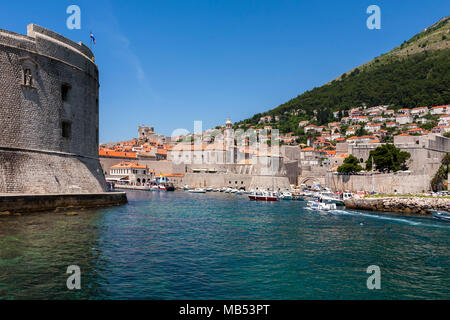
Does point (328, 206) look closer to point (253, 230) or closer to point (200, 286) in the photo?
point (253, 230)

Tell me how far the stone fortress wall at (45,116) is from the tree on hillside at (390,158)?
3686 cm

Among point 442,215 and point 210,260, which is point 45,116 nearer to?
point 210,260

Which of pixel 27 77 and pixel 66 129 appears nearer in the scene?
pixel 27 77

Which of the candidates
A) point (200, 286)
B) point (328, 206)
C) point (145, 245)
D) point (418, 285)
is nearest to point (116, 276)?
point (200, 286)

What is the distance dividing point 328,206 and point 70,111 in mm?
20749

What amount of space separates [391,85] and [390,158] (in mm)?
83647

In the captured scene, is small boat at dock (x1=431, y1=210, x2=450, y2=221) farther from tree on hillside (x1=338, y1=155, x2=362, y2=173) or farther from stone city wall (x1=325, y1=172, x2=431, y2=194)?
tree on hillside (x1=338, y1=155, x2=362, y2=173)

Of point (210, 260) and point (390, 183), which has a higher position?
point (390, 183)

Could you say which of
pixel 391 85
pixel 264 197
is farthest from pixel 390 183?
pixel 391 85

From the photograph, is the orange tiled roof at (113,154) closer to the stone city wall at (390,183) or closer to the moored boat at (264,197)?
the moored boat at (264,197)

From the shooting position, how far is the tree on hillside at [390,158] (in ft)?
146

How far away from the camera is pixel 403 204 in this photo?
2706 cm

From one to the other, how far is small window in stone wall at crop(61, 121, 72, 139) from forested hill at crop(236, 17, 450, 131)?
99.5 metres

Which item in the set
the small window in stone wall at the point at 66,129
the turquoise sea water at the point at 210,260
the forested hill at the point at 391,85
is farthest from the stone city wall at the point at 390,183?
the forested hill at the point at 391,85
